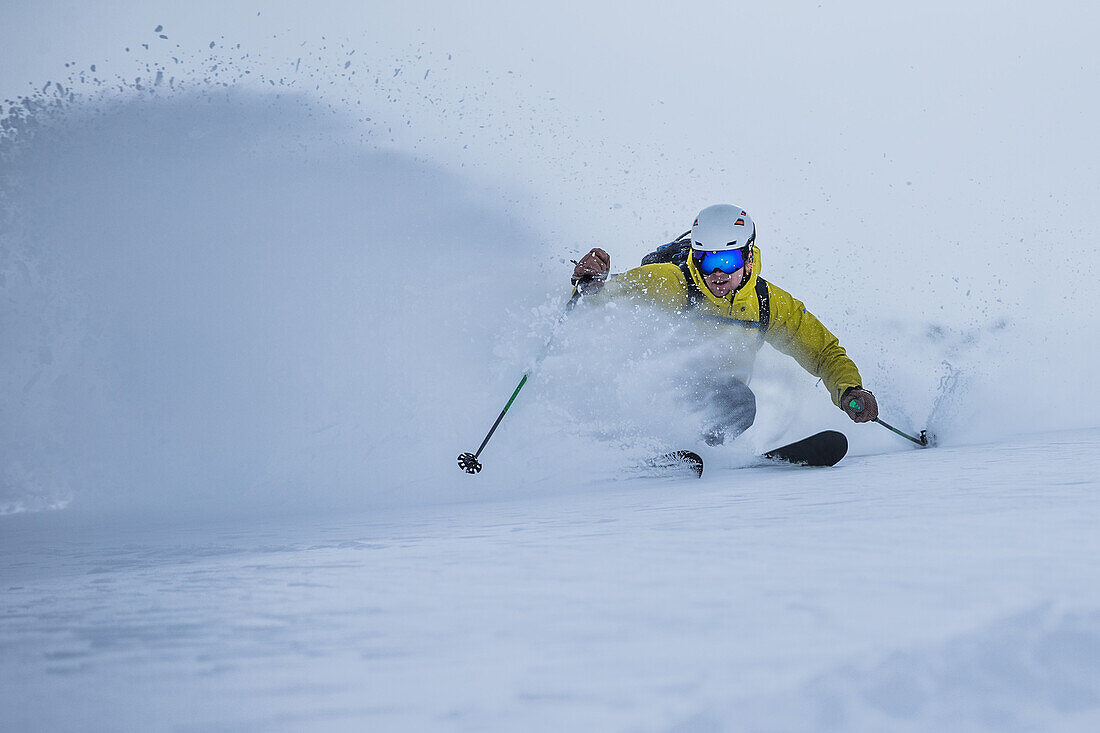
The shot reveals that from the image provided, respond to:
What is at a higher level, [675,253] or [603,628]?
[675,253]

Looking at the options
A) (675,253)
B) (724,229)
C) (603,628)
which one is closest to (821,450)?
(724,229)

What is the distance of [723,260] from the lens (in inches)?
160

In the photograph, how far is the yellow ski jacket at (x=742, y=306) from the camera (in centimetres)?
Answer: 426

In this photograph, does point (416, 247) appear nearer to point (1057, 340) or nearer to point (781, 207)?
point (1057, 340)

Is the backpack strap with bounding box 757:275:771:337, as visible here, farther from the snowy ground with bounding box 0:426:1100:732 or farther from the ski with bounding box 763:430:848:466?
the snowy ground with bounding box 0:426:1100:732

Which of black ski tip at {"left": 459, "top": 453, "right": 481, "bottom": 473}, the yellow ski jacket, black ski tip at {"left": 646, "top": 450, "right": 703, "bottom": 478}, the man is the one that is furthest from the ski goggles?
black ski tip at {"left": 459, "top": 453, "right": 481, "bottom": 473}

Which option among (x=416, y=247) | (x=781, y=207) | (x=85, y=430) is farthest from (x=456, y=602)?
(x=781, y=207)

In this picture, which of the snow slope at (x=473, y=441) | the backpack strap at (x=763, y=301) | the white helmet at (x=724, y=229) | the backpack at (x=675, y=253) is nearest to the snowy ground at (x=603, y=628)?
the snow slope at (x=473, y=441)

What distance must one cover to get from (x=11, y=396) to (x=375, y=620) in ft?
13.5

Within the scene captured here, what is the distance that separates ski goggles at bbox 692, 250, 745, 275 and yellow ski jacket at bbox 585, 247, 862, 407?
12 centimetres

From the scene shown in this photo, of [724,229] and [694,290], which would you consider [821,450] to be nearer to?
[694,290]

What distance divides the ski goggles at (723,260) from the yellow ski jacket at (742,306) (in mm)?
117

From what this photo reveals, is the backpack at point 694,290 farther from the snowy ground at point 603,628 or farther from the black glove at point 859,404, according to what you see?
the snowy ground at point 603,628

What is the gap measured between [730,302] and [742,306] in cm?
8
